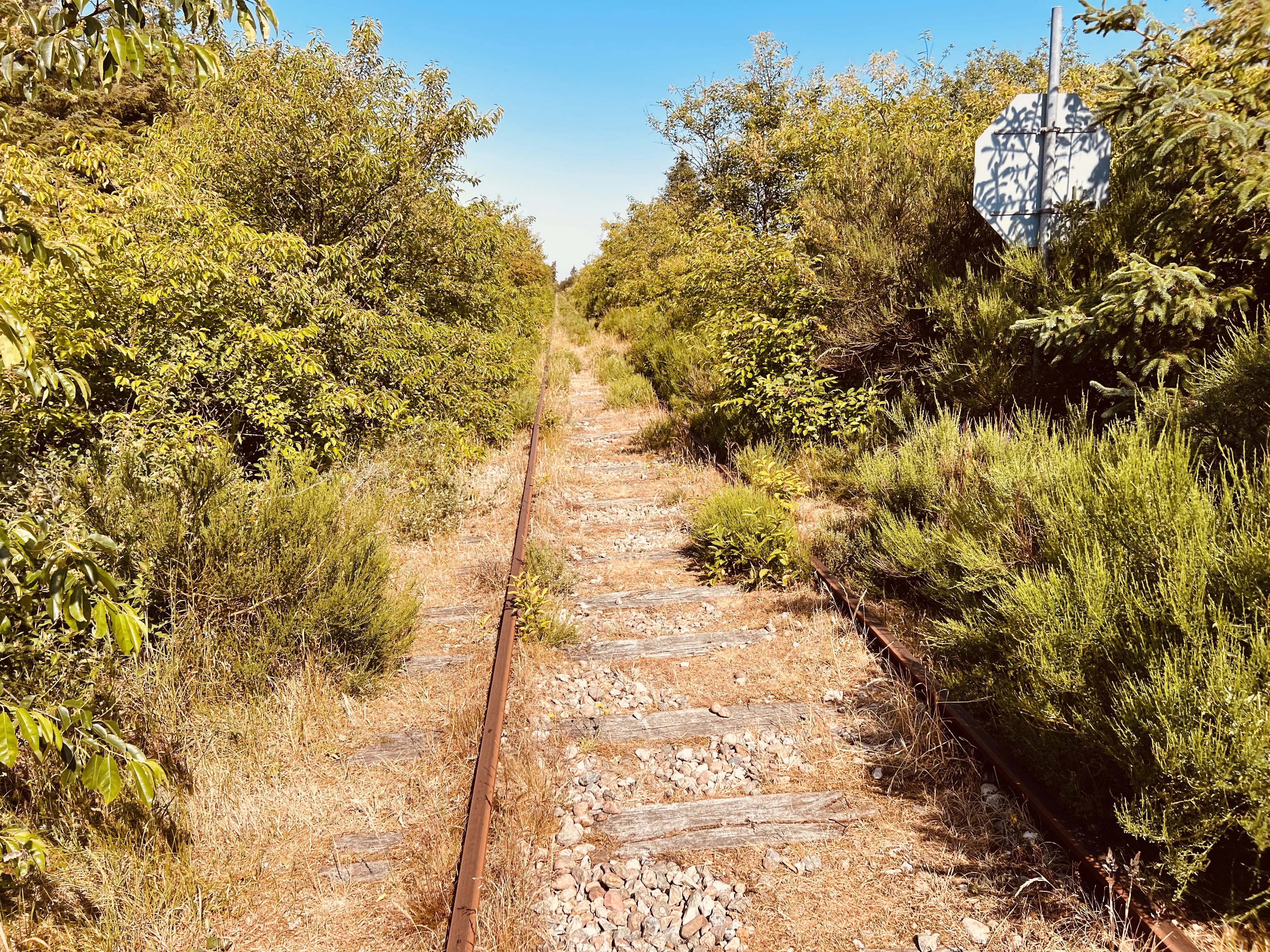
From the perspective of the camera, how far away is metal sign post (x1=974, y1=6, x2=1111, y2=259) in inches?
230

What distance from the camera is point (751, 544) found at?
19.0ft

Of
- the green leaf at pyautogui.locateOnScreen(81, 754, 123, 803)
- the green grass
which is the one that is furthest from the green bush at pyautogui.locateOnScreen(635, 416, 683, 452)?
the green leaf at pyautogui.locateOnScreen(81, 754, 123, 803)

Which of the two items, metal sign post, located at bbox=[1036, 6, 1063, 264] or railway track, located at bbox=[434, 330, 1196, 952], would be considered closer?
railway track, located at bbox=[434, 330, 1196, 952]

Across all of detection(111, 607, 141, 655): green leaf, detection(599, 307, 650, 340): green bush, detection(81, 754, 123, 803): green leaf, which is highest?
detection(599, 307, 650, 340): green bush

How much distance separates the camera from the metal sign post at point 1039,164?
584cm

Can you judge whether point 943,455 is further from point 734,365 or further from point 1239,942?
point 1239,942

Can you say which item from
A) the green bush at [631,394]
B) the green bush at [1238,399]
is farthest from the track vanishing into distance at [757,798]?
the green bush at [631,394]

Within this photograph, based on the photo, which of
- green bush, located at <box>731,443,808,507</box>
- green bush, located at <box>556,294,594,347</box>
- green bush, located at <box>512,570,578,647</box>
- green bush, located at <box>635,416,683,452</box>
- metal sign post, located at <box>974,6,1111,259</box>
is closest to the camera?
green bush, located at <box>512,570,578,647</box>

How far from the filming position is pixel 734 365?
27.2 ft

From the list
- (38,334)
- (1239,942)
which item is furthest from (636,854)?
(38,334)

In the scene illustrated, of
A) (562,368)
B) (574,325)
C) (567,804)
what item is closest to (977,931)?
(567,804)

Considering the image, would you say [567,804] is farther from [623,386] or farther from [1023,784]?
[623,386]

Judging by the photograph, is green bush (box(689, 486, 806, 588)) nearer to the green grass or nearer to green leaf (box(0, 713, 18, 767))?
green leaf (box(0, 713, 18, 767))

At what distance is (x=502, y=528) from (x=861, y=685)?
4086 millimetres
